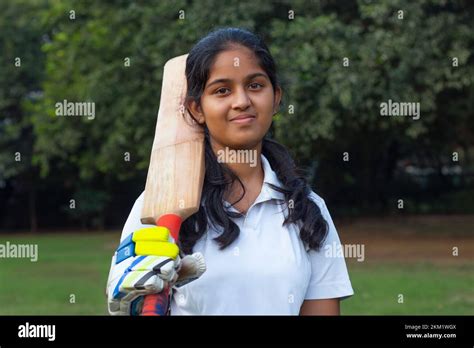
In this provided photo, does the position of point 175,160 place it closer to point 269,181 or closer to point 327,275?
point 269,181

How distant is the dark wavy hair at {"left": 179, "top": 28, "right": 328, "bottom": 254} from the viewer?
2.37m

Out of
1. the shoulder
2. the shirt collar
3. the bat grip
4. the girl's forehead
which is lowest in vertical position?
the bat grip

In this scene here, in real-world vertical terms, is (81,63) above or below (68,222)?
above

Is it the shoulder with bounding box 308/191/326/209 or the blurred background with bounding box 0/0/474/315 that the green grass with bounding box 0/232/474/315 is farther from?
the shoulder with bounding box 308/191/326/209

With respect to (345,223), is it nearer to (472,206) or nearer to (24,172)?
(472,206)

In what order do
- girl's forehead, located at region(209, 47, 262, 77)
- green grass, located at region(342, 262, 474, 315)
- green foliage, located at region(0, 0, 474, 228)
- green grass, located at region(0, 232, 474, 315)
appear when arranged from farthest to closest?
green foliage, located at region(0, 0, 474, 228), green grass, located at region(0, 232, 474, 315), green grass, located at region(342, 262, 474, 315), girl's forehead, located at region(209, 47, 262, 77)

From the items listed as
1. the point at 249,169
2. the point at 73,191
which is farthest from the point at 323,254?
the point at 73,191

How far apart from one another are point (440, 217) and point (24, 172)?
12.5 m

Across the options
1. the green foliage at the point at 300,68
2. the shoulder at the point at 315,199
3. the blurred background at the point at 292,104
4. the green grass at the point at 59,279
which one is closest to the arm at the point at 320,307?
the shoulder at the point at 315,199

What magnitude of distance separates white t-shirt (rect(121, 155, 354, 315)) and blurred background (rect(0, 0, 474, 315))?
312 inches

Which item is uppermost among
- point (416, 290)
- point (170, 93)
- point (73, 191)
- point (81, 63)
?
point (81, 63)

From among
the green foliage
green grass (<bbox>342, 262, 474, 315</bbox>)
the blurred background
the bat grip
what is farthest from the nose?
the green foliage

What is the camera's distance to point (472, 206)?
28312 millimetres

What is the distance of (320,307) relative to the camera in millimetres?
2445
